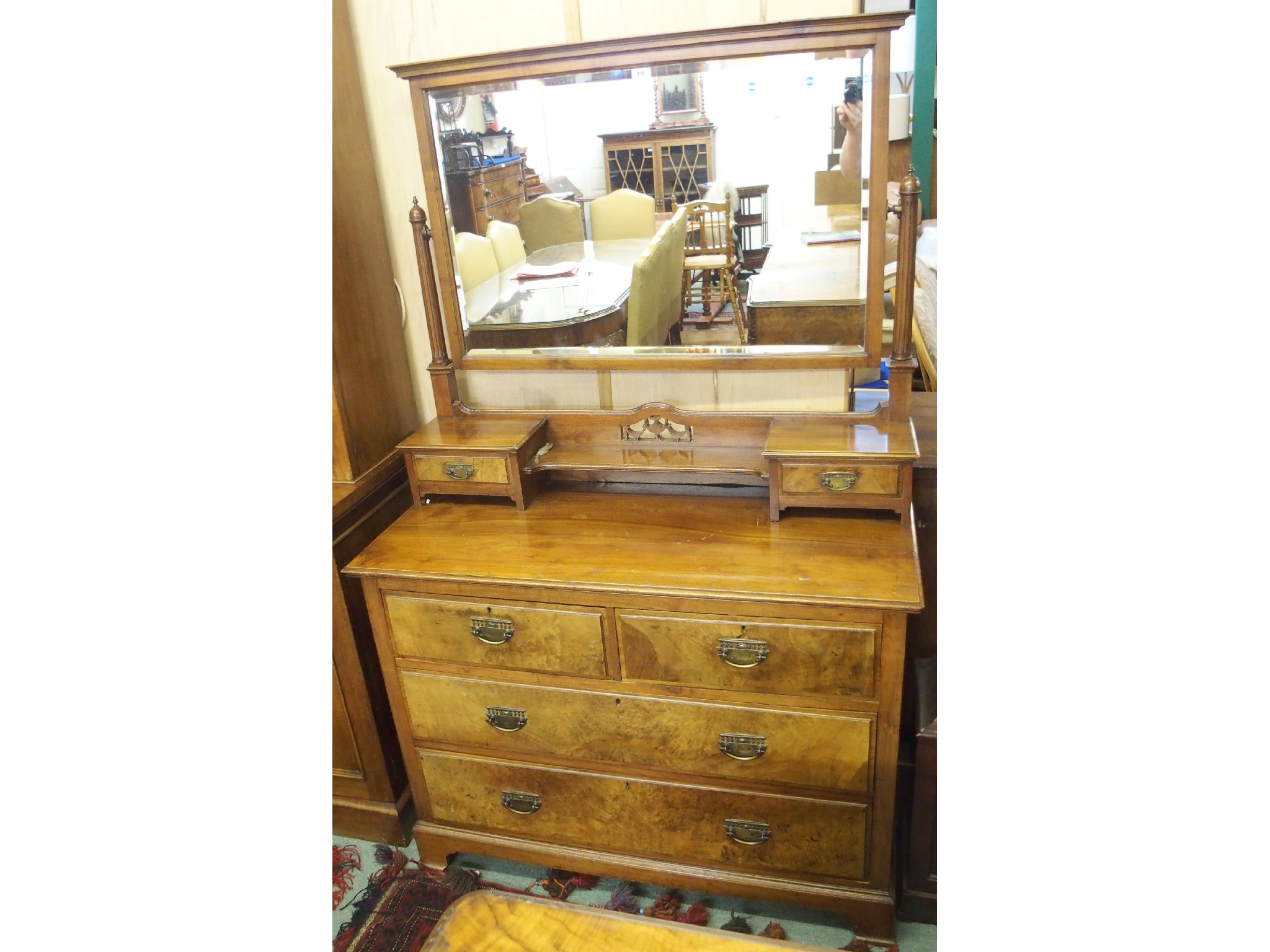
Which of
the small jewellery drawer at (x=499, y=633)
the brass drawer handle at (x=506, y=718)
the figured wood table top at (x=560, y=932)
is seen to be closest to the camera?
the figured wood table top at (x=560, y=932)

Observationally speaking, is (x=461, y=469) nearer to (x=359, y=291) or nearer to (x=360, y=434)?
(x=360, y=434)

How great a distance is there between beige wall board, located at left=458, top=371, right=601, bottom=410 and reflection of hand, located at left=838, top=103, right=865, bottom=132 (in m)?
0.70

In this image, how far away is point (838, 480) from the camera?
1.47 m

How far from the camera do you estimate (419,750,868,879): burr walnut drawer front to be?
147cm

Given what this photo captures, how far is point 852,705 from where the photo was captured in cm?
136

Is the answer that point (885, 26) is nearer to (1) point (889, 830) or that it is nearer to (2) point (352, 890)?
(1) point (889, 830)

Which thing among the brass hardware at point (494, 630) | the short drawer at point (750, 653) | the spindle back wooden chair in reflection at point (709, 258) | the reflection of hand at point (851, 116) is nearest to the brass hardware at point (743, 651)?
the short drawer at point (750, 653)

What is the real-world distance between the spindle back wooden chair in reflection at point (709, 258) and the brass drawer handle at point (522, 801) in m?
1.06

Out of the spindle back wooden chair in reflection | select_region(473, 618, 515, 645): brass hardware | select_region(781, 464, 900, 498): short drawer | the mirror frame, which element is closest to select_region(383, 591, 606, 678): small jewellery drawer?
select_region(473, 618, 515, 645): brass hardware

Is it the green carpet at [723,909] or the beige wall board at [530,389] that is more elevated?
the beige wall board at [530,389]

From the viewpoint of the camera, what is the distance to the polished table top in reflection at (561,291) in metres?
1.56

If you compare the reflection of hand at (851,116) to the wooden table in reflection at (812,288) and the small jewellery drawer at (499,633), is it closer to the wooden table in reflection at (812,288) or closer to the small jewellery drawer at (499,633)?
the wooden table in reflection at (812,288)

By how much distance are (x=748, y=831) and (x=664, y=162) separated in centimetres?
129

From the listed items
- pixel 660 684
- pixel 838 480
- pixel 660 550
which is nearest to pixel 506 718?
pixel 660 684
